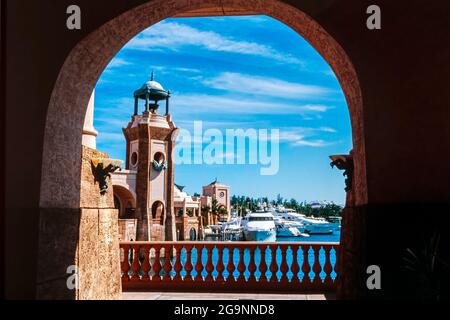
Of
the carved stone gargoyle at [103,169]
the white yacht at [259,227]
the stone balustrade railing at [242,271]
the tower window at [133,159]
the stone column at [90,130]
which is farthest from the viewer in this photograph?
the tower window at [133,159]

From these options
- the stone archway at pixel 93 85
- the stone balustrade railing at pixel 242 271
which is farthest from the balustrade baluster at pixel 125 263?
the stone archway at pixel 93 85

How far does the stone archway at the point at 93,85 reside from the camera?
4629 millimetres

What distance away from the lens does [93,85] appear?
18.0 feet

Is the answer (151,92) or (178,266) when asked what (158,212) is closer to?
(151,92)

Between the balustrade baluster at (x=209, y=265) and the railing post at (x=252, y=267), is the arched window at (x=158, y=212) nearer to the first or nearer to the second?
the balustrade baluster at (x=209, y=265)

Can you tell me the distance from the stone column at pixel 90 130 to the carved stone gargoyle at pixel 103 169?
301mm

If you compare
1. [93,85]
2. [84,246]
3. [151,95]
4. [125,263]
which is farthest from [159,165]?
[84,246]

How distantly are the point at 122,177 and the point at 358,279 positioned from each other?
41553 millimetres

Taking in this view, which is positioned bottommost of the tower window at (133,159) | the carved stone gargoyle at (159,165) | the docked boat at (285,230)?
the docked boat at (285,230)

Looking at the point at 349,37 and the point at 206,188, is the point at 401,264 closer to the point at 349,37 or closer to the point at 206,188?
the point at 349,37

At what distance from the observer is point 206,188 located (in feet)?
318

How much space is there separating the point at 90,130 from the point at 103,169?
23.6 inches

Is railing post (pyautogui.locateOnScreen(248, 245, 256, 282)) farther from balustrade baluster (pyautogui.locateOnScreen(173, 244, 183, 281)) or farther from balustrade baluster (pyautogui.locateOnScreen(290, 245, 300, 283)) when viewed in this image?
balustrade baluster (pyautogui.locateOnScreen(173, 244, 183, 281))

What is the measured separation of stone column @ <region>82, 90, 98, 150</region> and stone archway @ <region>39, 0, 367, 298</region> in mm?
675
